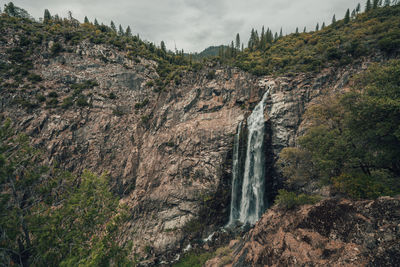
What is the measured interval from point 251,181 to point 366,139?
690 inches

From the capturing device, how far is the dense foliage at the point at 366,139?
11.6m

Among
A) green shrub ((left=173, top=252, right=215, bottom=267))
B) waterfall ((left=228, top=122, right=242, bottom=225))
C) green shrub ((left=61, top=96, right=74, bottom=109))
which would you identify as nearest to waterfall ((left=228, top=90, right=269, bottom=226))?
waterfall ((left=228, top=122, right=242, bottom=225))

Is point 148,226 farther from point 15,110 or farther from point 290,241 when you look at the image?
point 15,110

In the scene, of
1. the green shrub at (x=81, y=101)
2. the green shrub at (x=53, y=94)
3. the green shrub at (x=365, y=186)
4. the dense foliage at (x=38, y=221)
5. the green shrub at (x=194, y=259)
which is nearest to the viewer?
the dense foliage at (x=38, y=221)

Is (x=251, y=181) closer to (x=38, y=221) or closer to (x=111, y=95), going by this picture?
(x=38, y=221)

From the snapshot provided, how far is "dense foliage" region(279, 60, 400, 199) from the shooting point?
11.6m

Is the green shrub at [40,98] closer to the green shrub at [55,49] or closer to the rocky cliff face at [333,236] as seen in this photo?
A: the green shrub at [55,49]

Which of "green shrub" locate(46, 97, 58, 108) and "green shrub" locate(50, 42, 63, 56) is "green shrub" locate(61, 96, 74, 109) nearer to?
"green shrub" locate(46, 97, 58, 108)

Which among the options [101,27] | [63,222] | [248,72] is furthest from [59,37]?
[63,222]

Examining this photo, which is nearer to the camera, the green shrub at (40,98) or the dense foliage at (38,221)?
the dense foliage at (38,221)

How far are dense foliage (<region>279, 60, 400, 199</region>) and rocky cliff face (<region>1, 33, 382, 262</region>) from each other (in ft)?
43.5

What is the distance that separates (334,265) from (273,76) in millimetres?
34382

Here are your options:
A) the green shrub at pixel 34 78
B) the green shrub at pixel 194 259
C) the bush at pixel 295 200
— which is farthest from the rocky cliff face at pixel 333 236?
the green shrub at pixel 34 78

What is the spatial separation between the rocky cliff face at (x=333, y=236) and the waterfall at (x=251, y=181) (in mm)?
13391
